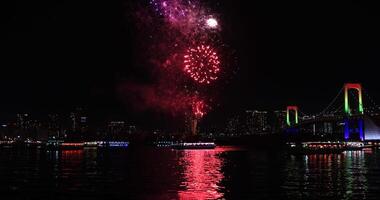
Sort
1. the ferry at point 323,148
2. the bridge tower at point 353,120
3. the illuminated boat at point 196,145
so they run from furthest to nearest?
1. the illuminated boat at point 196,145
2. the bridge tower at point 353,120
3. the ferry at point 323,148

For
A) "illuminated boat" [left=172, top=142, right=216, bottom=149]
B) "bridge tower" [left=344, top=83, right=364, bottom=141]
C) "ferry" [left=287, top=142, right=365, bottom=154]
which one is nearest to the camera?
"ferry" [left=287, top=142, right=365, bottom=154]

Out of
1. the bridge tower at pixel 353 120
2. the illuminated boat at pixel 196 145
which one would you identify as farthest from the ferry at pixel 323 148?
the illuminated boat at pixel 196 145

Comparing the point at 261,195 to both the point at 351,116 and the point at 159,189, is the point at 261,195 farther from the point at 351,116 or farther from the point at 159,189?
the point at 351,116

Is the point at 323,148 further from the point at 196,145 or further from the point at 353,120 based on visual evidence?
the point at 196,145

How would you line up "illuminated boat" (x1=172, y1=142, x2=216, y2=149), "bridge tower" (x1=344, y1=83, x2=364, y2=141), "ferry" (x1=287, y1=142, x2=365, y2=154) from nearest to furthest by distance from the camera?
"ferry" (x1=287, y1=142, x2=365, y2=154), "bridge tower" (x1=344, y1=83, x2=364, y2=141), "illuminated boat" (x1=172, y1=142, x2=216, y2=149)

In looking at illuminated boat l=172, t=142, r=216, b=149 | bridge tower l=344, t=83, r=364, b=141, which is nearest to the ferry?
bridge tower l=344, t=83, r=364, b=141

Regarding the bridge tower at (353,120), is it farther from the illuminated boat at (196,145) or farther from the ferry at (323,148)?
the illuminated boat at (196,145)

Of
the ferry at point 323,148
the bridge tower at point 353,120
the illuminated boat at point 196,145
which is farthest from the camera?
the illuminated boat at point 196,145

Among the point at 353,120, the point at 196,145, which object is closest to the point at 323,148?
the point at 353,120

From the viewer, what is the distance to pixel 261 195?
24.0 meters

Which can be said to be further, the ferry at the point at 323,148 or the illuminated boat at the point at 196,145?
the illuminated boat at the point at 196,145

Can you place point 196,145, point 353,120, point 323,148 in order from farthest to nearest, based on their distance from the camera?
point 196,145, point 353,120, point 323,148

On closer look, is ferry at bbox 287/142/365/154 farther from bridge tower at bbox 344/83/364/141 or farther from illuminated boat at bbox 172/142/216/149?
illuminated boat at bbox 172/142/216/149

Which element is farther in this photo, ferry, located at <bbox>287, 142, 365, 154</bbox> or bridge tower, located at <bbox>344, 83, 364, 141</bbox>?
bridge tower, located at <bbox>344, 83, 364, 141</bbox>
